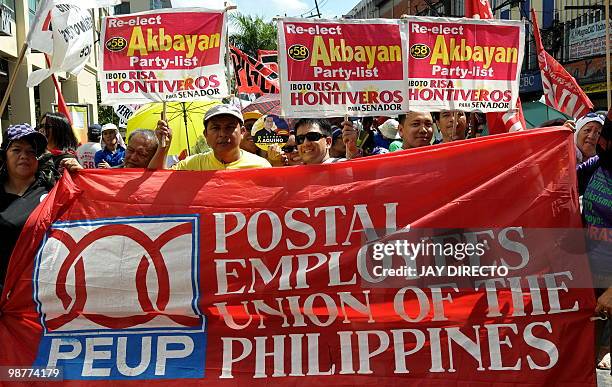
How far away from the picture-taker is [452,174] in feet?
11.8

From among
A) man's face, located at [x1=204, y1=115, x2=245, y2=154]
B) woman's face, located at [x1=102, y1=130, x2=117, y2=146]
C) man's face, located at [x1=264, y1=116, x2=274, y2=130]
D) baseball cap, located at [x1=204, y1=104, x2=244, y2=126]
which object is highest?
baseball cap, located at [x1=204, y1=104, x2=244, y2=126]

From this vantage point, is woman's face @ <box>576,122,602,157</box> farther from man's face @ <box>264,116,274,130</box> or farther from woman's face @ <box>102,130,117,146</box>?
woman's face @ <box>102,130,117,146</box>

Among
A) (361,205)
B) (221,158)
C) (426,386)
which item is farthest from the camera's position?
(221,158)

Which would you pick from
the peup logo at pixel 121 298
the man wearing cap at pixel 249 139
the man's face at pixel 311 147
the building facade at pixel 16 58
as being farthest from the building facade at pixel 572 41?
the peup logo at pixel 121 298

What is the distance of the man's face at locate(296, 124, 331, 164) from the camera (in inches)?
179

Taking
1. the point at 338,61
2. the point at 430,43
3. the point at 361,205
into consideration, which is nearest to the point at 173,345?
the point at 361,205

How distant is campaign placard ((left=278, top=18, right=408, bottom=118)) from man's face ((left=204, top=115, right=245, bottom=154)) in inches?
13.7

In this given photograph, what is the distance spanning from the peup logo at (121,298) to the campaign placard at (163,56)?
996mm

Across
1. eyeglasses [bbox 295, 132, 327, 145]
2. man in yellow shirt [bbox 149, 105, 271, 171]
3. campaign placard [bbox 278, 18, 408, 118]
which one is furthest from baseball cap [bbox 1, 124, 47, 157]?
eyeglasses [bbox 295, 132, 327, 145]

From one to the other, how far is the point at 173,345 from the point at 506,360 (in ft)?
5.61

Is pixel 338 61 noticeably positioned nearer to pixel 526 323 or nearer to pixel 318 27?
pixel 318 27

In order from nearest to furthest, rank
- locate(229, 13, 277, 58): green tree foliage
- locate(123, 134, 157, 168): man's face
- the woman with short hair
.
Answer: locate(123, 134, 157, 168): man's face, the woman with short hair, locate(229, 13, 277, 58): green tree foliage

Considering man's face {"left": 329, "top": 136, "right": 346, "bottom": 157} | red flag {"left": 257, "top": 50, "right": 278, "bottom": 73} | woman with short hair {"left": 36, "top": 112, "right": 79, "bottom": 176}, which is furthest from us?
red flag {"left": 257, "top": 50, "right": 278, "bottom": 73}

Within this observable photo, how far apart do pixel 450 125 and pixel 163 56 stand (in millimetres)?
2119
